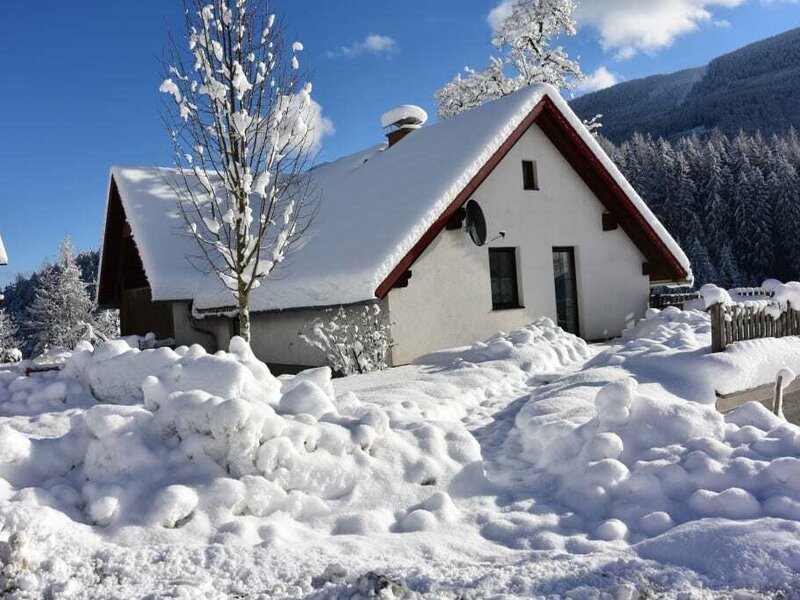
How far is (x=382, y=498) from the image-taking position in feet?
14.1

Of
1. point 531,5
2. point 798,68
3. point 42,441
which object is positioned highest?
point 798,68

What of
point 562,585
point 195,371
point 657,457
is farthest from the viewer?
point 195,371

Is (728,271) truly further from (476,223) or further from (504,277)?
(476,223)

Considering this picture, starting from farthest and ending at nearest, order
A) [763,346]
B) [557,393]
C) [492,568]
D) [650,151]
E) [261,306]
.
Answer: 1. [650,151]
2. [261,306]
3. [763,346]
4. [557,393]
5. [492,568]

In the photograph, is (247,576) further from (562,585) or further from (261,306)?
(261,306)

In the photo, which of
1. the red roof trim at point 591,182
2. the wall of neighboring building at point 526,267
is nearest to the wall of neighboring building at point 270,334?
the wall of neighboring building at point 526,267

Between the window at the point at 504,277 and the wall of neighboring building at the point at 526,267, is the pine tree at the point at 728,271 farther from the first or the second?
the window at the point at 504,277

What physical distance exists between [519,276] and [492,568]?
10.0 m

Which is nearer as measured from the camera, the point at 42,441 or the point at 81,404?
the point at 42,441

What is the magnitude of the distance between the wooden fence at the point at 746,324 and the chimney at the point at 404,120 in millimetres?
9888

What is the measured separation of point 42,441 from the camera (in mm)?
4324

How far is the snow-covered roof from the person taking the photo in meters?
10.5

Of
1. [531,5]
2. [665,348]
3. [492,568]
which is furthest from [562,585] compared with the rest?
[531,5]

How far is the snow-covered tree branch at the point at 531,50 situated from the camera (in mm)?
25250
